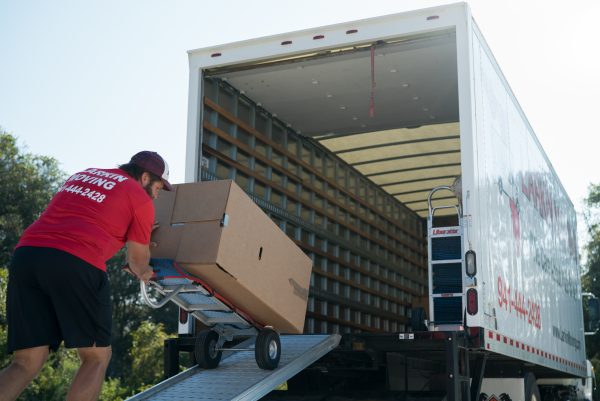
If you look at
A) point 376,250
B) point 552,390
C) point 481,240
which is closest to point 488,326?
point 481,240

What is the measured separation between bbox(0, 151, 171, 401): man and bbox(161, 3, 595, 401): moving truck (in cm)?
245

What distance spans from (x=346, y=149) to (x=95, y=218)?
6.28m

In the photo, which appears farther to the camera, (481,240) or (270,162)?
(270,162)

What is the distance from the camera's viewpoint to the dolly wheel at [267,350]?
199 inches

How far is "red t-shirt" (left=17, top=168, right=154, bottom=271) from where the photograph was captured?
3.55m

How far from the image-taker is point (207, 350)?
18.0 feet

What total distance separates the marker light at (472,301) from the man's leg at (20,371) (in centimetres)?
284

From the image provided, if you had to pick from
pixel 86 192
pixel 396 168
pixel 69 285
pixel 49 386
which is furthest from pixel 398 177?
pixel 49 386

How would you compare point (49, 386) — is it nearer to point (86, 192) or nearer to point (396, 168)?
point (396, 168)

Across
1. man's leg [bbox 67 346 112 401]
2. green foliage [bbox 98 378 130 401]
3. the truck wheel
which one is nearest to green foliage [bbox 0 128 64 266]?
green foliage [bbox 98 378 130 401]

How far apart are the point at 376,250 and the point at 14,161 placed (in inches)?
888

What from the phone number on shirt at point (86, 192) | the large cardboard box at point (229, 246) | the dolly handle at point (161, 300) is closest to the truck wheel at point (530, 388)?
the large cardboard box at point (229, 246)

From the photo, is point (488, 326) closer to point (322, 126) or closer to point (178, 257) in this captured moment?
point (178, 257)

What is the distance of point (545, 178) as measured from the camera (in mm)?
8781
